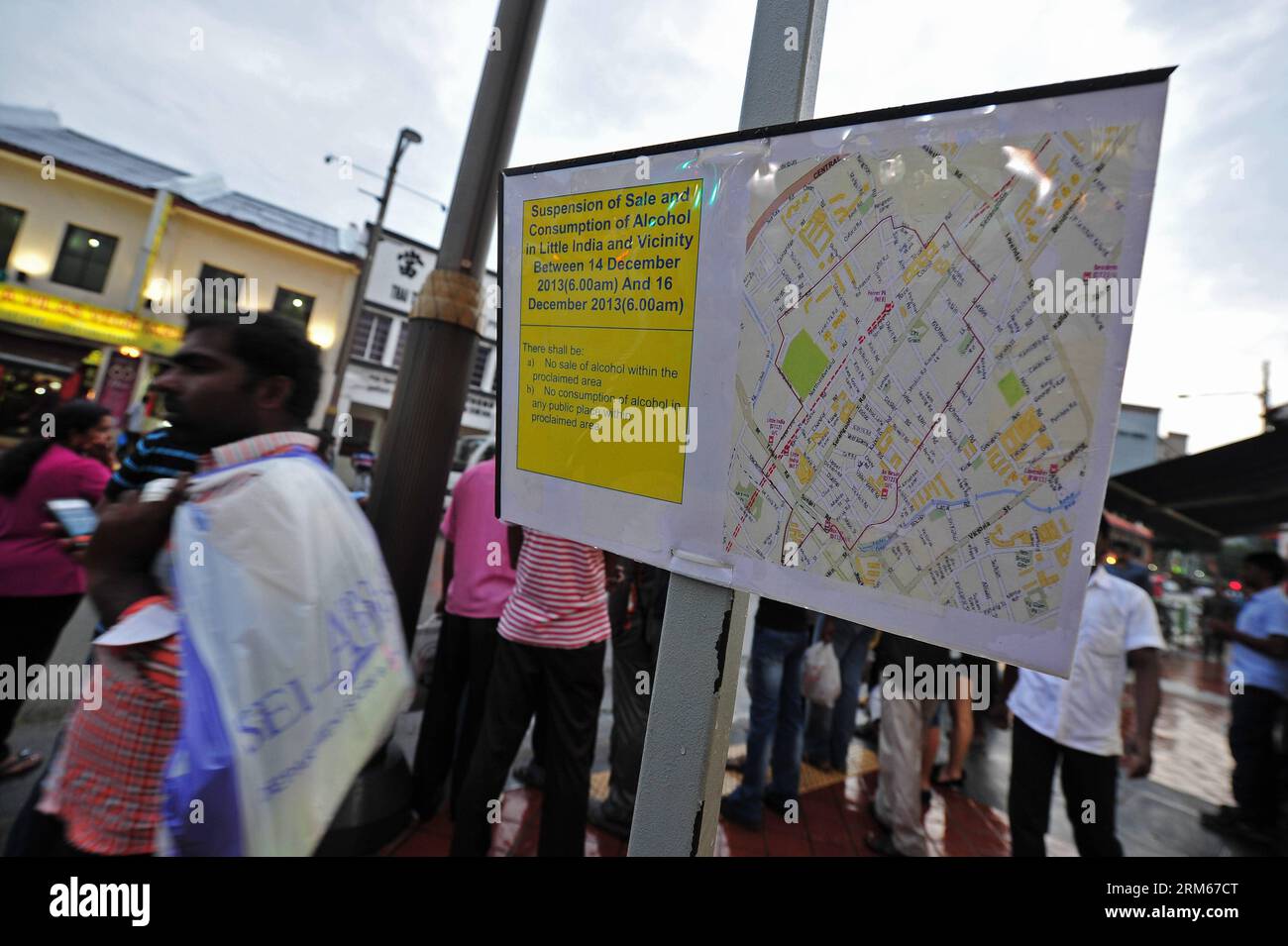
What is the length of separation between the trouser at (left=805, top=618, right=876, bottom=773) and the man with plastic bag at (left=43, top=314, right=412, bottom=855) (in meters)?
3.64

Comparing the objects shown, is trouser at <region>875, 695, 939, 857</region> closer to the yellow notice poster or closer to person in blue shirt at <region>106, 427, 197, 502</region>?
the yellow notice poster

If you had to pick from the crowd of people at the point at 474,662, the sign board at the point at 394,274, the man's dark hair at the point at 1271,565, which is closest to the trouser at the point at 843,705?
the crowd of people at the point at 474,662

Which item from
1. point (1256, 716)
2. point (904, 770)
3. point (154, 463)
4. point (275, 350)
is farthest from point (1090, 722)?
point (154, 463)

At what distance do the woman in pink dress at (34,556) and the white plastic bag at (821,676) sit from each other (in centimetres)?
411

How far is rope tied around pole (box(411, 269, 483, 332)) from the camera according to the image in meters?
2.82

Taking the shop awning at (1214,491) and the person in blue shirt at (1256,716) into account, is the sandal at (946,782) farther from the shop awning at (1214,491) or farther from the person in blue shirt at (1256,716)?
the shop awning at (1214,491)

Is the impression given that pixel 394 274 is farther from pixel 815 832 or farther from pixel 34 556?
pixel 815 832

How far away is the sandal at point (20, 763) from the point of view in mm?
2705

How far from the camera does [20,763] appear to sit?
277 cm

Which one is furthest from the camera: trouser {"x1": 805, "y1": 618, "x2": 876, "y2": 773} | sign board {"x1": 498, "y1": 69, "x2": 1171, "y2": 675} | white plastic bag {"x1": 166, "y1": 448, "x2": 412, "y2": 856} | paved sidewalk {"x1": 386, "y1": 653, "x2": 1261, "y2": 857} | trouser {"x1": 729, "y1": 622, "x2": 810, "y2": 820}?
trouser {"x1": 805, "y1": 618, "x2": 876, "y2": 773}

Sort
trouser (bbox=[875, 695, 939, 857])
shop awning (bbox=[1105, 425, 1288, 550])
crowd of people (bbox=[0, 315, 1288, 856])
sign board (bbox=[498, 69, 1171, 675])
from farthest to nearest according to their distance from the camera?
shop awning (bbox=[1105, 425, 1288, 550]), trouser (bbox=[875, 695, 939, 857]), crowd of people (bbox=[0, 315, 1288, 856]), sign board (bbox=[498, 69, 1171, 675])

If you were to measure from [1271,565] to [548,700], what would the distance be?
5.66m

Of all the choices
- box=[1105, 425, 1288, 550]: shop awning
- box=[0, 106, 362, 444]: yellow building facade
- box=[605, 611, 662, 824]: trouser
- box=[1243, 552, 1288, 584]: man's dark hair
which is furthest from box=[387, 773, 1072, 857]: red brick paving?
box=[0, 106, 362, 444]: yellow building facade
